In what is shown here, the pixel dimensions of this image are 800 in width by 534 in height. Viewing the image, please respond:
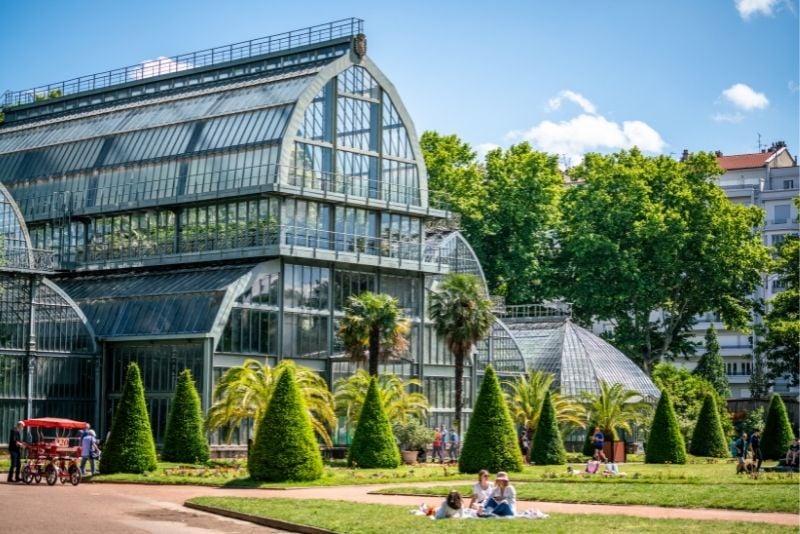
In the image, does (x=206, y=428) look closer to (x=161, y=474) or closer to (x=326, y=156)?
(x=161, y=474)

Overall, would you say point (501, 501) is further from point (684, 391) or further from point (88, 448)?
point (684, 391)

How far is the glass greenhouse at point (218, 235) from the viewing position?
221 ft

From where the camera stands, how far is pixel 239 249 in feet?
232

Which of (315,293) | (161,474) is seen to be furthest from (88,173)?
(161,474)

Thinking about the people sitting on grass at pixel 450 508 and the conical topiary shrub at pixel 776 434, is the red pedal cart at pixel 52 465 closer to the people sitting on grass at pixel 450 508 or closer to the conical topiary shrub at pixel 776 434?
the people sitting on grass at pixel 450 508

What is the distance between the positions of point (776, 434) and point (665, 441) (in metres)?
7.99

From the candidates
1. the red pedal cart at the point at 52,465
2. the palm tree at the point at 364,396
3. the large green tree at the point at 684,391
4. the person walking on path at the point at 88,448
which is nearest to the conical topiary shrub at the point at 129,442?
the person walking on path at the point at 88,448

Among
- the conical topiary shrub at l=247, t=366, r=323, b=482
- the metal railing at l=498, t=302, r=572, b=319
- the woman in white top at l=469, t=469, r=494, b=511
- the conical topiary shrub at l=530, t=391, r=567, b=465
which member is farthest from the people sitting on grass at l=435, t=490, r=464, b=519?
the metal railing at l=498, t=302, r=572, b=319

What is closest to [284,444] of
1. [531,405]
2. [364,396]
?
[364,396]

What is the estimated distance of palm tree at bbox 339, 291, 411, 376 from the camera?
68438mm

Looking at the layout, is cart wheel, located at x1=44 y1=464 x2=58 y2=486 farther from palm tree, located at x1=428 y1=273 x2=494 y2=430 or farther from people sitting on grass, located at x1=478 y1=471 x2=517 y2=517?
palm tree, located at x1=428 y1=273 x2=494 y2=430

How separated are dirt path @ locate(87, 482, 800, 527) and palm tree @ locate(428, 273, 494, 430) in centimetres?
2419

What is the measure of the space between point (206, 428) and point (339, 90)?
22.1 metres

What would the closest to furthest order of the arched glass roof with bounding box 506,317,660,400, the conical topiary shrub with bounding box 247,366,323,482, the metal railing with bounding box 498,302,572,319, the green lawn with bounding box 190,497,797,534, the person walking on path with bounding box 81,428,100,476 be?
the green lawn with bounding box 190,497,797,534
the conical topiary shrub with bounding box 247,366,323,482
the person walking on path with bounding box 81,428,100,476
the arched glass roof with bounding box 506,317,660,400
the metal railing with bounding box 498,302,572,319
